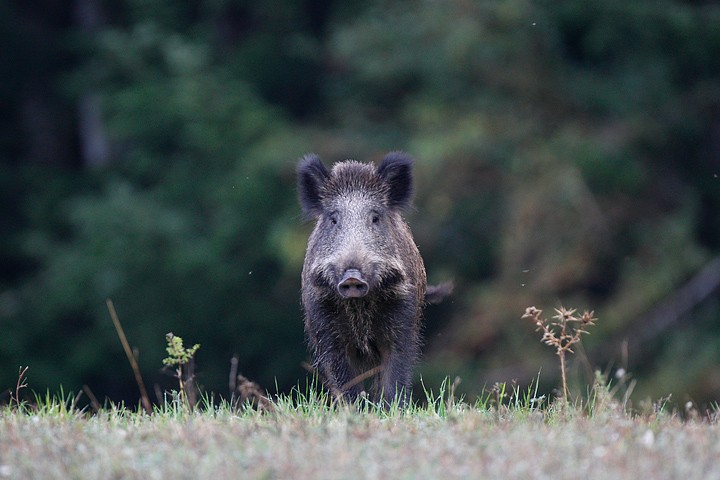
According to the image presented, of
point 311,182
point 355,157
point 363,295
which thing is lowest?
point 363,295

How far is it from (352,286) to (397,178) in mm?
1465

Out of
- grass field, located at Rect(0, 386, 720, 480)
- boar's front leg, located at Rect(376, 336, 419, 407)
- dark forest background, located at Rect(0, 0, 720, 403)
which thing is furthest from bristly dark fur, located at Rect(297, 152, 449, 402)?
dark forest background, located at Rect(0, 0, 720, 403)

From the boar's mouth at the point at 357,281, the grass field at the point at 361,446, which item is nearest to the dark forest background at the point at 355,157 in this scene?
the boar's mouth at the point at 357,281

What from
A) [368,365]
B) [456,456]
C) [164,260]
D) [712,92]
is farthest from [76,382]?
[456,456]

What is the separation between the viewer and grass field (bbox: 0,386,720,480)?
4434mm

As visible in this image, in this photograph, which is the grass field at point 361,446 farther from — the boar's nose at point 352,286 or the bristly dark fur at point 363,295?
the bristly dark fur at point 363,295

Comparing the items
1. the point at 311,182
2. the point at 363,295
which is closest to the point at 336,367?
the point at 363,295

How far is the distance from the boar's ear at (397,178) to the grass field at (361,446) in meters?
2.44

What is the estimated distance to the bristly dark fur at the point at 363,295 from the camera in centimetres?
709

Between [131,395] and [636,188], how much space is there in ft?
31.5

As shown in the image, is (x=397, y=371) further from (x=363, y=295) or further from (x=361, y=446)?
(x=361, y=446)

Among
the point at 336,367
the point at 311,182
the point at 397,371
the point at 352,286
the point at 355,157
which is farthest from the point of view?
the point at 355,157

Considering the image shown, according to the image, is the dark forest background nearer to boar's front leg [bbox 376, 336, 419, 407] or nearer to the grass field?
boar's front leg [bbox 376, 336, 419, 407]

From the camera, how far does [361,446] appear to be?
188 inches
